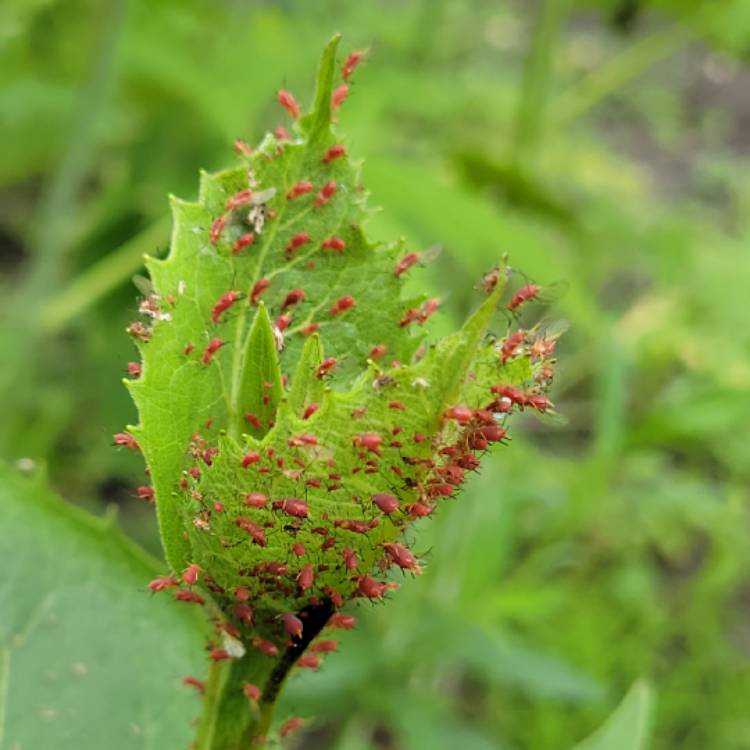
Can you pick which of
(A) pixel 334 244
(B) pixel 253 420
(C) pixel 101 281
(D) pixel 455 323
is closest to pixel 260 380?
(B) pixel 253 420

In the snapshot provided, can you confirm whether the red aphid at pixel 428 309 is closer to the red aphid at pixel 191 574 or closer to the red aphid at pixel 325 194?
the red aphid at pixel 325 194

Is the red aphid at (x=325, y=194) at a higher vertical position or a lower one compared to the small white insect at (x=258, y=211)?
higher

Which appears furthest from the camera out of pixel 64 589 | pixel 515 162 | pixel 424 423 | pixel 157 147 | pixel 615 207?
pixel 615 207

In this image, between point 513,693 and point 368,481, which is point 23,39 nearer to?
point 513,693

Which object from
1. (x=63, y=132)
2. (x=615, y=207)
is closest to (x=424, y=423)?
(x=63, y=132)

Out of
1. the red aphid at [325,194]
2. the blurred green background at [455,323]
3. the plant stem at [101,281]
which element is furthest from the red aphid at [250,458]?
the plant stem at [101,281]

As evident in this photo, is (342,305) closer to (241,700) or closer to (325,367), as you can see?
(325,367)
